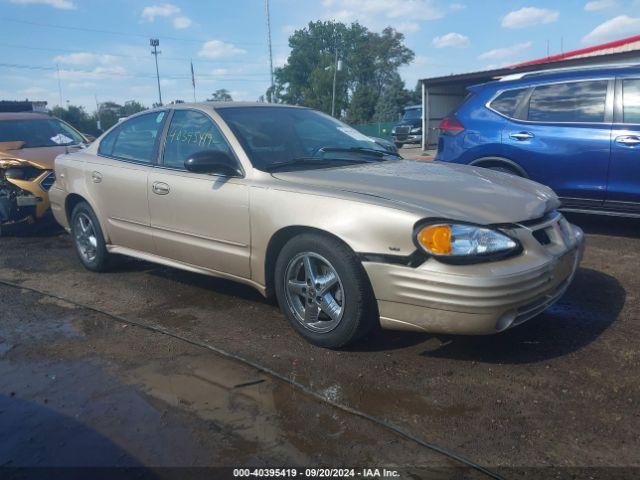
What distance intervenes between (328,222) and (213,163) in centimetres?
98

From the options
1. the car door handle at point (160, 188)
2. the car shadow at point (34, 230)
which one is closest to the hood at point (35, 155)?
the car shadow at point (34, 230)

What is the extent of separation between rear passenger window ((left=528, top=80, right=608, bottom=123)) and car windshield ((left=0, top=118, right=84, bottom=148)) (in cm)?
632

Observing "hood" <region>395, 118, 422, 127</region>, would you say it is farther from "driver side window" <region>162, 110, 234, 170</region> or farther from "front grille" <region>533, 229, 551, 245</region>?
"front grille" <region>533, 229, 551, 245</region>

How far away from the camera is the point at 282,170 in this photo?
3871 millimetres

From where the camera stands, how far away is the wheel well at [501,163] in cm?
608

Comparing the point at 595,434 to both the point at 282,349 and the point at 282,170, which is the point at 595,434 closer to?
the point at 282,349

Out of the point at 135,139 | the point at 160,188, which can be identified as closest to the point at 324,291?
the point at 160,188

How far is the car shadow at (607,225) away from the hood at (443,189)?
2.77m

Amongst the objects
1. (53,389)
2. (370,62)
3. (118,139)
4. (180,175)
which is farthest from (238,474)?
(370,62)

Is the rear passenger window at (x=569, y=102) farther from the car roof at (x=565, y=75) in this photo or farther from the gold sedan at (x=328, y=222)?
the gold sedan at (x=328, y=222)

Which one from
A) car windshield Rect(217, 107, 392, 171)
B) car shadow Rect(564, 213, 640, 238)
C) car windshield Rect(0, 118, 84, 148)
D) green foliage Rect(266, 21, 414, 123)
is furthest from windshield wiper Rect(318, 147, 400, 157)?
green foliage Rect(266, 21, 414, 123)

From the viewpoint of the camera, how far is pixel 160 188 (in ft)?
14.3

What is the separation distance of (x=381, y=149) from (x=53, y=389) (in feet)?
9.56

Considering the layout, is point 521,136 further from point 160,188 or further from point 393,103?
Answer: point 393,103
